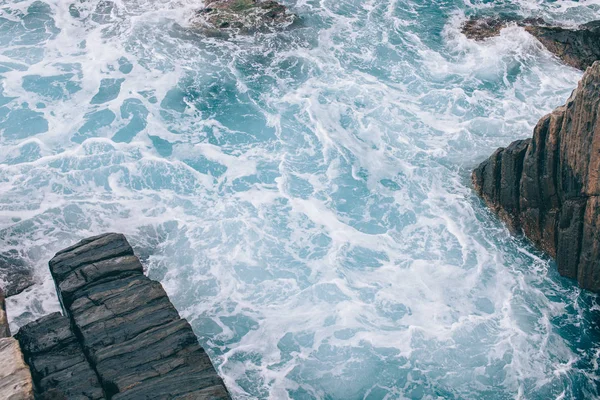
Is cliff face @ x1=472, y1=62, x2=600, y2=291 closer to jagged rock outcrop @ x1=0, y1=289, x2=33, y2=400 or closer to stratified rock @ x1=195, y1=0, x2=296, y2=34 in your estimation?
stratified rock @ x1=195, y1=0, x2=296, y2=34

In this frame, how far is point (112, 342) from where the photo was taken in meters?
16.7

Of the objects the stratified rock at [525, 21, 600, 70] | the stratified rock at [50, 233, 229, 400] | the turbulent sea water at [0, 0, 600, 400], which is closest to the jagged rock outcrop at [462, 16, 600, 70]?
the stratified rock at [525, 21, 600, 70]

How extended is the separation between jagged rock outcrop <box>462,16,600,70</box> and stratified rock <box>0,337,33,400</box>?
2755 centimetres

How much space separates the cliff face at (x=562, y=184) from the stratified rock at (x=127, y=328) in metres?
13.1

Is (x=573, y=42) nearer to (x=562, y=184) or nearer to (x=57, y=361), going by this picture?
(x=562, y=184)

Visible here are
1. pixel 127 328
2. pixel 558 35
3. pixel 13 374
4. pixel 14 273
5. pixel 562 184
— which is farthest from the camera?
pixel 558 35

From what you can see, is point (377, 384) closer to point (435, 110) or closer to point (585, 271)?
point (585, 271)

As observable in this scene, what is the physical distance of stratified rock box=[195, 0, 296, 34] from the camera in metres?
33.8

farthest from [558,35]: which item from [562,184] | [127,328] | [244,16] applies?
[127,328]

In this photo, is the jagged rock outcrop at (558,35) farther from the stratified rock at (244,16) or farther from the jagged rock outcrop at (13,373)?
the jagged rock outcrop at (13,373)

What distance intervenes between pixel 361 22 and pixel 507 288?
19.8 metres

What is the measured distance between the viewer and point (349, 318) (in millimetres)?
20391

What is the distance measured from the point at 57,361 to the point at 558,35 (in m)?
28.8

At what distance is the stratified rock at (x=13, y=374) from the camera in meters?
14.7
